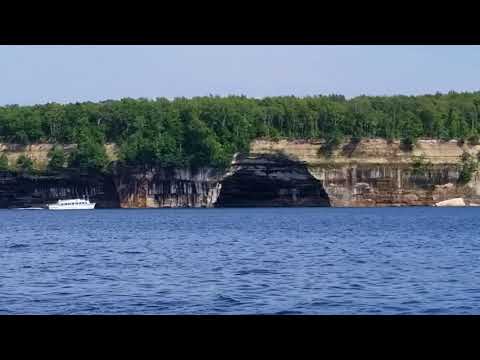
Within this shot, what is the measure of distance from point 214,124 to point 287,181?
74.1 ft

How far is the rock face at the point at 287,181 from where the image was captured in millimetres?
134250

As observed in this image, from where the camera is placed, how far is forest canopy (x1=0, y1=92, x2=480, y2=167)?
476 feet

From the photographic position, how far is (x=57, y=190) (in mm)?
145125

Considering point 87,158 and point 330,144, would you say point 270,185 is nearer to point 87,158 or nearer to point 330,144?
point 330,144

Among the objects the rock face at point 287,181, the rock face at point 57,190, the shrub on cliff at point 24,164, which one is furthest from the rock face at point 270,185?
the shrub on cliff at point 24,164

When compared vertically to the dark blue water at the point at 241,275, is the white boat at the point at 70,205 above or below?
below

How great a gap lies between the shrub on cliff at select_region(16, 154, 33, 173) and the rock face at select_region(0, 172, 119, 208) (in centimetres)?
108

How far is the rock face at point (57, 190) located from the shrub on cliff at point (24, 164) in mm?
1084

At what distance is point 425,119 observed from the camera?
151m

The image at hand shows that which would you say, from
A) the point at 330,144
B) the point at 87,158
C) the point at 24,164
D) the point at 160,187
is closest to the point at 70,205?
the point at 87,158

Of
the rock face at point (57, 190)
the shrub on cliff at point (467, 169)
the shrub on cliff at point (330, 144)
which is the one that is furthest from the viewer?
the rock face at point (57, 190)

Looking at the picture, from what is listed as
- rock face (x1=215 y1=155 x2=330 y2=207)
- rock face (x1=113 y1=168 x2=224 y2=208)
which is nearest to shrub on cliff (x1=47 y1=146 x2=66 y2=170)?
rock face (x1=113 y1=168 x2=224 y2=208)

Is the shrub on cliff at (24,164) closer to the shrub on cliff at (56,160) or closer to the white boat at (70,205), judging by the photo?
the shrub on cliff at (56,160)
